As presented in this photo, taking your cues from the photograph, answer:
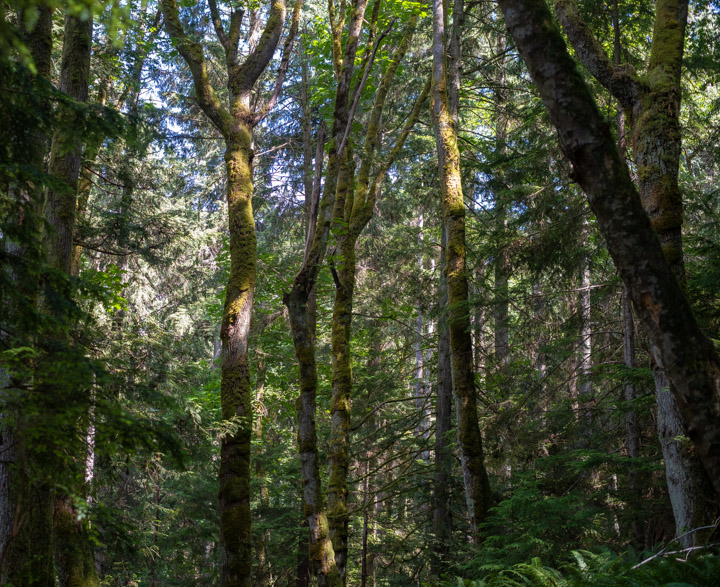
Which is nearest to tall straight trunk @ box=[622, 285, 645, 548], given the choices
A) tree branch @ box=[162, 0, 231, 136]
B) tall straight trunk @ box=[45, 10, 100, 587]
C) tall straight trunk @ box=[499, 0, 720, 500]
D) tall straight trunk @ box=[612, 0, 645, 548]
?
tall straight trunk @ box=[612, 0, 645, 548]

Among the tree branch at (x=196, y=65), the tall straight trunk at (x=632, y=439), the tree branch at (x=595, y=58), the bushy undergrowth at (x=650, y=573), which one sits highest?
the tree branch at (x=196, y=65)

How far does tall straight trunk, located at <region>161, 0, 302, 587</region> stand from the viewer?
237 inches

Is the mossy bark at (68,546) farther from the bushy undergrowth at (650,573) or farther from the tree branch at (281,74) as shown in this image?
the bushy undergrowth at (650,573)

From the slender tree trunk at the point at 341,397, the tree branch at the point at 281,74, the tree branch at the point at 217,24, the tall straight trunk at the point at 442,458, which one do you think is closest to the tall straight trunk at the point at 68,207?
the tree branch at the point at 217,24

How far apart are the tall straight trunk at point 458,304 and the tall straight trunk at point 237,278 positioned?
2.36m

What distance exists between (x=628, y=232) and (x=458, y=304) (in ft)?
12.9

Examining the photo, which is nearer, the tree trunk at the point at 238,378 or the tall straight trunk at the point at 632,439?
the tree trunk at the point at 238,378

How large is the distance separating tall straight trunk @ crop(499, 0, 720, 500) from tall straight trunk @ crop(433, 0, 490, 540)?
12.4ft

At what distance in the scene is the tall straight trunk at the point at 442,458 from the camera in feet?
33.8

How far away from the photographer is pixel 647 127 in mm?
5555

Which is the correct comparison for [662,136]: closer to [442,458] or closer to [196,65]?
[196,65]

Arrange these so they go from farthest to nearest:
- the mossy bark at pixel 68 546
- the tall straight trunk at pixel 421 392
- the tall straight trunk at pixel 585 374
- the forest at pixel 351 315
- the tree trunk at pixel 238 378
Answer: the tall straight trunk at pixel 421 392 → the tall straight trunk at pixel 585 374 → the mossy bark at pixel 68 546 → the tree trunk at pixel 238 378 → the forest at pixel 351 315

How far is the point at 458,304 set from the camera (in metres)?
7.11

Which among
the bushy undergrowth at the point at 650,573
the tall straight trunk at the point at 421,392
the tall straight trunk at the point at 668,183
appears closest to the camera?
the bushy undergrowth at the point at 650,573
